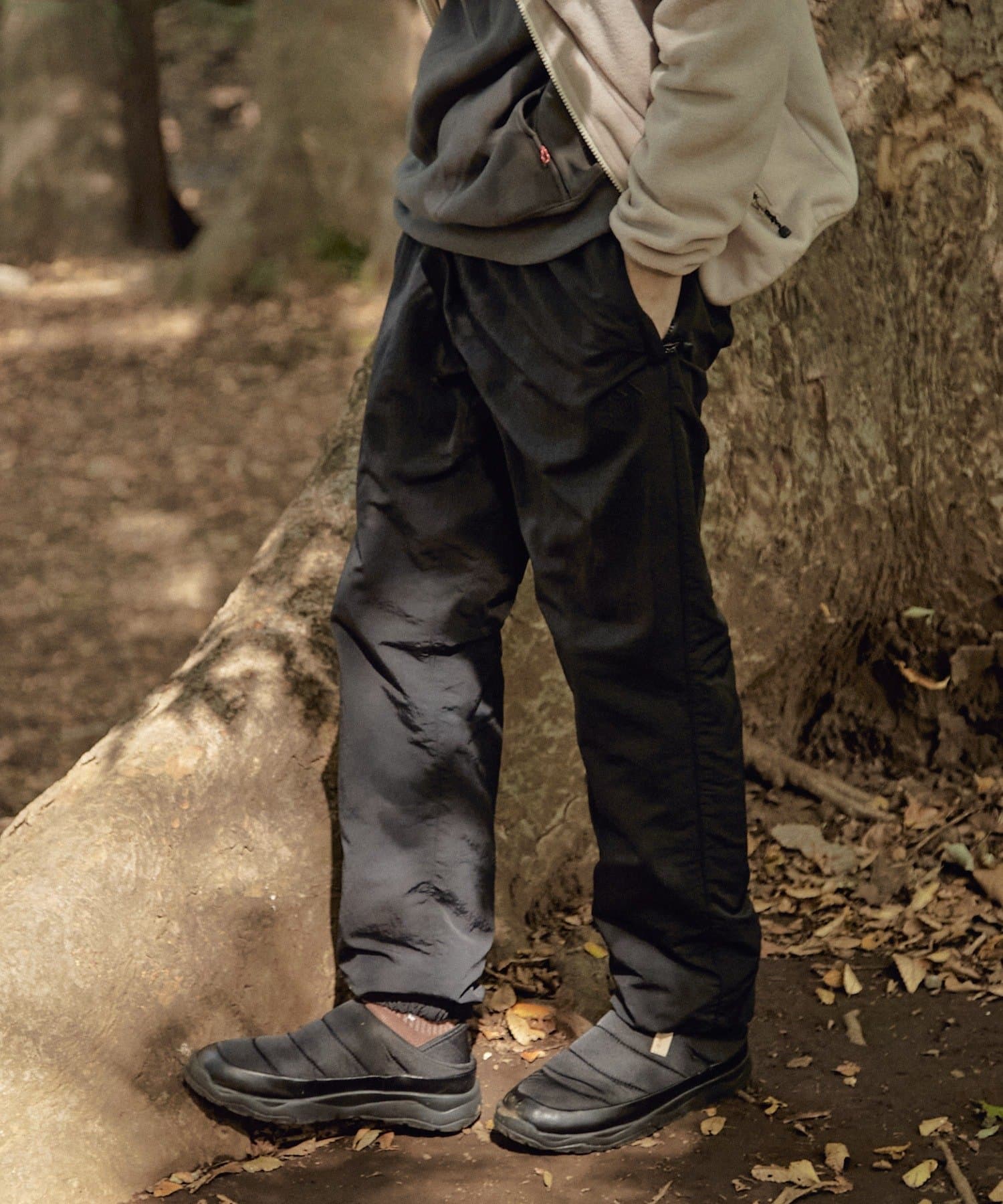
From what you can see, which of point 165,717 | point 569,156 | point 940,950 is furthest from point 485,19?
point 940,950

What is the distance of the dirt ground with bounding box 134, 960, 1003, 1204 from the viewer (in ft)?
8.16

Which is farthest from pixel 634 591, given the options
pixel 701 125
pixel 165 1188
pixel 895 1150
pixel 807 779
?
pixel 807 779

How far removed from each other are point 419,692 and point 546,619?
1.03 feet

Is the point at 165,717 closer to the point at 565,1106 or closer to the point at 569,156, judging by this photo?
the point at 565,1106

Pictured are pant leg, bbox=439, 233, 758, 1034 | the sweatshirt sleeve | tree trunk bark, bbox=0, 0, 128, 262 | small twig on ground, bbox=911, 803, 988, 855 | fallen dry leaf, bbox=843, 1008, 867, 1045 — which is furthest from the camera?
tree trunk bark, bbox=0, 0, 128, 262

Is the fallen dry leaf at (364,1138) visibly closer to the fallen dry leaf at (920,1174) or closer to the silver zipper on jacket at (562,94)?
the fallen dry leaf at (920,1174)

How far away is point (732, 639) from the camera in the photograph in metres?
3.62

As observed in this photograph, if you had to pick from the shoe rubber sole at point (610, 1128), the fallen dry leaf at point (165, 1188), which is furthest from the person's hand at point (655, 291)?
the fallen dry leaf at point (165, 1188)

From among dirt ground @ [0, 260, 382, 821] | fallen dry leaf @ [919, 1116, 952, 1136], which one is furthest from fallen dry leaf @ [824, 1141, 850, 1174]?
dirt ground @ [0, 260, 382, 821]

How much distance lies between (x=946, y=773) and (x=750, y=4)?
7.50 ft

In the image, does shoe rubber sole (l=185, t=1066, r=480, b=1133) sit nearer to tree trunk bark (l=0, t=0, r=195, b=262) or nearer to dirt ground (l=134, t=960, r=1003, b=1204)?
dirt ground (l=134, t=960, r=1003, b=1204)

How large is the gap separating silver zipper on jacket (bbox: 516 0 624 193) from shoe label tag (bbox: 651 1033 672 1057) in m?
1.50

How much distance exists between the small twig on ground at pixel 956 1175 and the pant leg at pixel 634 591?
40cm

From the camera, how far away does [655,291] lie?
221 cm
